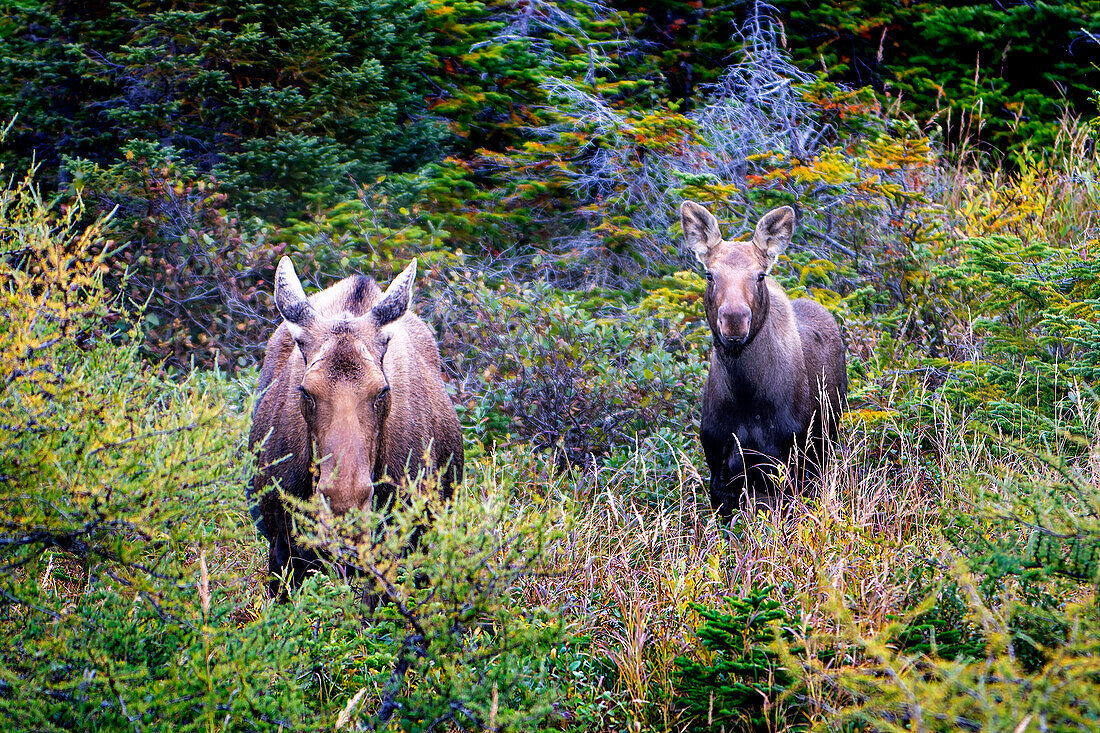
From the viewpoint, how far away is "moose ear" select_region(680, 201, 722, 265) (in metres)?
6.99

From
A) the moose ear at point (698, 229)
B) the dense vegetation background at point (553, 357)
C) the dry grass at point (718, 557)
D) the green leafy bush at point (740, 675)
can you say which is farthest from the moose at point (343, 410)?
the moose ear at point (698, 229)

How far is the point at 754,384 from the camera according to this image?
21.9 feet

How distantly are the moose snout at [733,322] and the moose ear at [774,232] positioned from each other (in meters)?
0.84

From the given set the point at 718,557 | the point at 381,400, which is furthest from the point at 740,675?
the point at 381,400

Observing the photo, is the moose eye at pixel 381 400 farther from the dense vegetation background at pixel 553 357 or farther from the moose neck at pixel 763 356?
the moose neck at pixel 763 356

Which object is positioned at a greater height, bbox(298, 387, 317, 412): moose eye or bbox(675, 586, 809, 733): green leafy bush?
bbox(298, 387, 317, 412): moose eye

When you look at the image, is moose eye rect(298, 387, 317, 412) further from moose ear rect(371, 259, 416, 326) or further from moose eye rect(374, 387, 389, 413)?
moose ear rect(371, 259, 416, 326)

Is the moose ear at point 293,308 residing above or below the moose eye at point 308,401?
above

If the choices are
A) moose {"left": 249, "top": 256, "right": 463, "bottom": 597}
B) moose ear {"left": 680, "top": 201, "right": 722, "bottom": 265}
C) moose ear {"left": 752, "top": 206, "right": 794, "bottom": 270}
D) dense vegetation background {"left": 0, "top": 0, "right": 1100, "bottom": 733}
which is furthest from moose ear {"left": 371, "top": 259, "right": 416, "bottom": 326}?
moose ear {"left": 752, "top": 206, "right": 794, "bottom": 270}

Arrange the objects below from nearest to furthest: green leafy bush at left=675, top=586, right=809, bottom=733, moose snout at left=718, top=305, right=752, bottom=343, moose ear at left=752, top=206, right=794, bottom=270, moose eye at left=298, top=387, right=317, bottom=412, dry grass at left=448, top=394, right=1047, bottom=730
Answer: green leafy bush at left=675, top=586, right=809, bottom=733 → dry grass at left=448, top=394, right=1047, bottom=730 → moose eye at left=298, top=387, right=317, bottom=412 → moose snout at left=718, top=305, right=752, bottom=343 → moose ear at left=752, top=206, right=794, bottom=270

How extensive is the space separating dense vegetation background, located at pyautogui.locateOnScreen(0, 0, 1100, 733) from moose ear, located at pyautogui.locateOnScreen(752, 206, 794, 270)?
1.39m

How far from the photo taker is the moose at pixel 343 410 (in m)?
4.53

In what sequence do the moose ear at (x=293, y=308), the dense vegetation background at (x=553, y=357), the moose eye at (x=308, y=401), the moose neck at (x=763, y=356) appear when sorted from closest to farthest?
the dense vegetation background at (x=553, y=357), the moose eye at (x=308, y=401), the moose ear at (x=293, y=308), the moose neck at (x=763, y=356)

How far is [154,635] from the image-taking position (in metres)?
3.88
